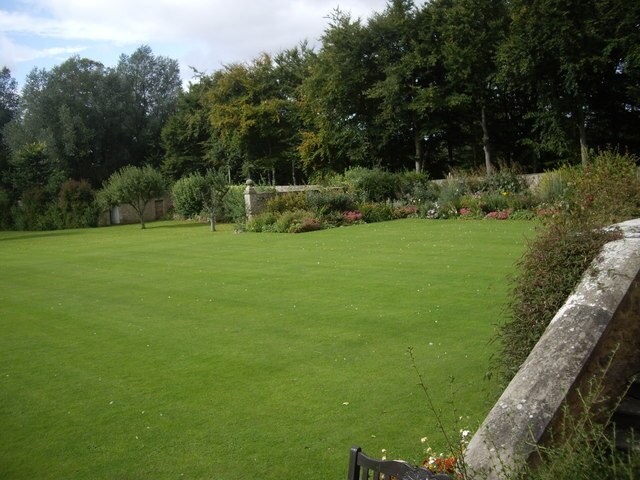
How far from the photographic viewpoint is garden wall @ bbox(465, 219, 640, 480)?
9.45ft

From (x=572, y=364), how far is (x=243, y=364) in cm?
425

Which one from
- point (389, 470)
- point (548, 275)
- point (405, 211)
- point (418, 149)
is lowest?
point (389, 470)

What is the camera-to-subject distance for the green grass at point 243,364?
463cm

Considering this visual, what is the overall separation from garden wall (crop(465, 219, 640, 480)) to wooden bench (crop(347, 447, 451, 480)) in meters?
0.36

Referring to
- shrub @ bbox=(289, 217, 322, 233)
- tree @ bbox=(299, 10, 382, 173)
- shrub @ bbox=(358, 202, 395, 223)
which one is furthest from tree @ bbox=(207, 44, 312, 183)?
shrub @ bbox=(289, 217, 322, 233)

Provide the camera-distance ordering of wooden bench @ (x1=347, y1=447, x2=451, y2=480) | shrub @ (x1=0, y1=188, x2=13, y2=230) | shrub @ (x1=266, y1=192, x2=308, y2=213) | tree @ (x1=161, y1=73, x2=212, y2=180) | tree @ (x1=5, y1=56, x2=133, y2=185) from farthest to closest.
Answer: tree @ (x1=5, y1=56, x2=133, y2=185)
tree @ (x1=161, y1=73, x2=212, y2=180)
shrub @ (x1=0, y1=188, x2=13, y2=230)
shrub @ (x1=266, y1=192, x2=308, y2=213)
wooden bench @ (x1=347, y1=447, x2=451, y2=480)

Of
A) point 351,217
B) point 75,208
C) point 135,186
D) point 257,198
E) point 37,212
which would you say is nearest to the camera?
point 351,217

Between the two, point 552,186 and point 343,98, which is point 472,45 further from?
point 552,186

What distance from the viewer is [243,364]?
6.64 meters

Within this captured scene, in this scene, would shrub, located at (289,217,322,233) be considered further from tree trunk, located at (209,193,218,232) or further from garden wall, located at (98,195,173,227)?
garden wall, located at (98,195,173,227)

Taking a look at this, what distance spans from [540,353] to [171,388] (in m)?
4.03

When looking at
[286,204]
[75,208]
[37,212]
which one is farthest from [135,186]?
[286,204]

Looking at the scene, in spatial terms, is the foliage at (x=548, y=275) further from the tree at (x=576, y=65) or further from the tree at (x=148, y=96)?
the tree at (x=148, y=96)

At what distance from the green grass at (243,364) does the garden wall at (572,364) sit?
132 centimetres
